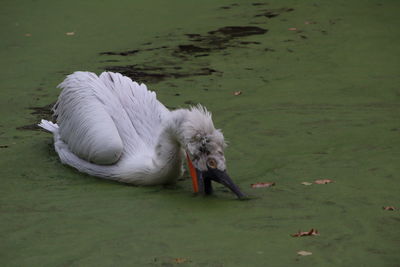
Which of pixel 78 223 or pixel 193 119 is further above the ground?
pixel 193 119

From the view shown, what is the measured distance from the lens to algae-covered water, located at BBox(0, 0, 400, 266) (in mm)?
4121

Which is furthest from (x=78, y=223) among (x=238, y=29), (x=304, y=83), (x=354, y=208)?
(x=238, y=29)

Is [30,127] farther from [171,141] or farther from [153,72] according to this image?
[171,141]

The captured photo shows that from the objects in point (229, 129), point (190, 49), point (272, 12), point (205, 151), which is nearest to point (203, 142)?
point (205, 151)

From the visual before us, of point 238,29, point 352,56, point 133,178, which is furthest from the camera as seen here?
point 238,29

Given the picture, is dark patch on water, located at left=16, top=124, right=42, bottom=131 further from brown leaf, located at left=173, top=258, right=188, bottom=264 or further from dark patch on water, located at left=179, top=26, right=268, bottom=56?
brown leaf, located at left=173, top=258, right=188, bottom=264

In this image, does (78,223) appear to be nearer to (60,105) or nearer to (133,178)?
(133,178)

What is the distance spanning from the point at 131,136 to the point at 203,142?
2.67 feet

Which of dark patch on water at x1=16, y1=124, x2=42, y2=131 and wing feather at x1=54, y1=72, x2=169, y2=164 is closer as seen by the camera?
wing feather at x1=54, y1=72, x2=169, y2=164

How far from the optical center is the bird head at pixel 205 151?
480cm

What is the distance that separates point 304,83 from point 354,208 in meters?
3.28

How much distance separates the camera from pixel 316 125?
649 centimetres

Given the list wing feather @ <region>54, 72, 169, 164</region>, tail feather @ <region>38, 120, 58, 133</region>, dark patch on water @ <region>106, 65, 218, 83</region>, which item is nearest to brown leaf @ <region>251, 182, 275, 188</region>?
wing feather @ <region>54, 72, 169, 164</region>

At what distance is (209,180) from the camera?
192 inches
